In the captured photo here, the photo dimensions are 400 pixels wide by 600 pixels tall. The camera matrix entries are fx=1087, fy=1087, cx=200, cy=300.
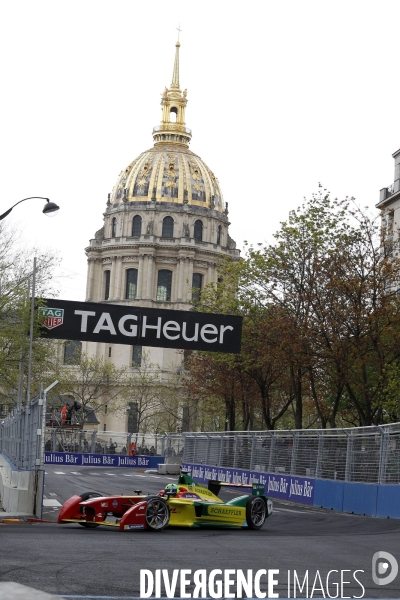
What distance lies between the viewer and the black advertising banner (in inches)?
1160

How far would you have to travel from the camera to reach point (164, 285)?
153625 millimetres

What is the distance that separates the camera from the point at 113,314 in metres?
29.7

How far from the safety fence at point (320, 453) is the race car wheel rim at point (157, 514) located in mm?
6785

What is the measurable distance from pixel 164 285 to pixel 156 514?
136956 mm

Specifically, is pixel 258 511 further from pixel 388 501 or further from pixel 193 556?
pixel 193 556

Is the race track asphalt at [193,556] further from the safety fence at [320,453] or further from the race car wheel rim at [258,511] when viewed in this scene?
the safety fence at [320,453]

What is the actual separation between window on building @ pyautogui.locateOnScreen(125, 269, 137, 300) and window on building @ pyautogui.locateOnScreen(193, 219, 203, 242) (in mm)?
10672

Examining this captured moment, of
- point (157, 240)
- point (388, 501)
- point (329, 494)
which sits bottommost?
point (329, 494)

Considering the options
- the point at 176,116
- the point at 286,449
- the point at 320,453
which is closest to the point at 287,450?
the point at 286,449

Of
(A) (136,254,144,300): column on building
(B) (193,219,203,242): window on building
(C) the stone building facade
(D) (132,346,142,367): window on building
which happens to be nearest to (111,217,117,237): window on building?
(C) the stone building facade

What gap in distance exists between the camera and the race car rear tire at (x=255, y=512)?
60.2 feet

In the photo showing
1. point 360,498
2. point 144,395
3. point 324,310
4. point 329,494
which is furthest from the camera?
point 144,395

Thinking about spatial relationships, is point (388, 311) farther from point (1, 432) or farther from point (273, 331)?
point (1, 432)

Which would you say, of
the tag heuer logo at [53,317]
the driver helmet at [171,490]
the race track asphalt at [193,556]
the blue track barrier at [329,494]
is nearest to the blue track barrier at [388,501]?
the race track asphalt at [193,556]
